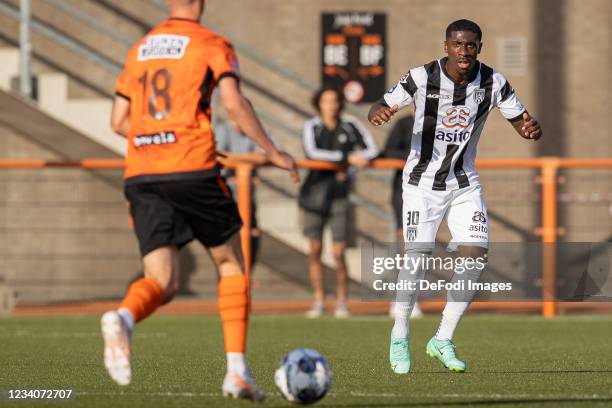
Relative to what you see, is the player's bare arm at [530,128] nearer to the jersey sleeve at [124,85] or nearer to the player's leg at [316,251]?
the jersey sleeve at [124,85]

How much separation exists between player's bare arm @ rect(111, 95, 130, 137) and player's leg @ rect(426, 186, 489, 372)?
100 inches

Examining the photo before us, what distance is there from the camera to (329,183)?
13.5 metres

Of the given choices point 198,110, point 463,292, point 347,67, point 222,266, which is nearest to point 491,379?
point 463,292

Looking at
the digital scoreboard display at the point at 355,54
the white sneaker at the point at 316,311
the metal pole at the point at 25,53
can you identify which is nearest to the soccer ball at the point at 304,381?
the white sneaker at the point at 316,311

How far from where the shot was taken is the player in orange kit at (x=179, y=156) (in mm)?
5836

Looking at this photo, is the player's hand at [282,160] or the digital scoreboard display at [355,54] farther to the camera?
the digital scoreboard display at [355,54]

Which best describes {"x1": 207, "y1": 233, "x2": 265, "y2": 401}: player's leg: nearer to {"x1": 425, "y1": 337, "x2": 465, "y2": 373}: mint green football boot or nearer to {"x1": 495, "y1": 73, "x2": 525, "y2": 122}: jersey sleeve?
{"x1": 425, "y1": 337, "x2": 465, "y2": 373}: mint green football boot

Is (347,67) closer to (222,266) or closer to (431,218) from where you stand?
(431,218)

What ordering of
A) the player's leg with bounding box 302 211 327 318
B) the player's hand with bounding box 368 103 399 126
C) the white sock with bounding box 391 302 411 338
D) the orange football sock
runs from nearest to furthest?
1. the orange football sock
2. the player's hand with bounding box 368 103 399 126
3. the white sock with bounding box 391 302 411 338
4. the player's leg with bounding box 302 211 327 318

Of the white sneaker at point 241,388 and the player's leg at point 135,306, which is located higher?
the player's leg at point 135,306

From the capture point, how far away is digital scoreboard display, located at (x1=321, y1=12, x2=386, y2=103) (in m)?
17.4

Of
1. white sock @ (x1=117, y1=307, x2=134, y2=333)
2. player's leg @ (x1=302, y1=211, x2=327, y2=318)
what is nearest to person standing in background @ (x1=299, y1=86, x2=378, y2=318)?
player's leg @ (x1=302, y1=211, x2=327, y2=318)

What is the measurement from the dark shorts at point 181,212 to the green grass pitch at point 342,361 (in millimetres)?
778

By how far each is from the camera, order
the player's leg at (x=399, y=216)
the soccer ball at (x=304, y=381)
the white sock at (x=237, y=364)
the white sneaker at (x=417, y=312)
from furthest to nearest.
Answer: the white sneaker at (x=417, y=312), the player's leg at (x=399, y=216), the soccer ball at (x=304, y=381), the white sock at (x=237, y=364)
